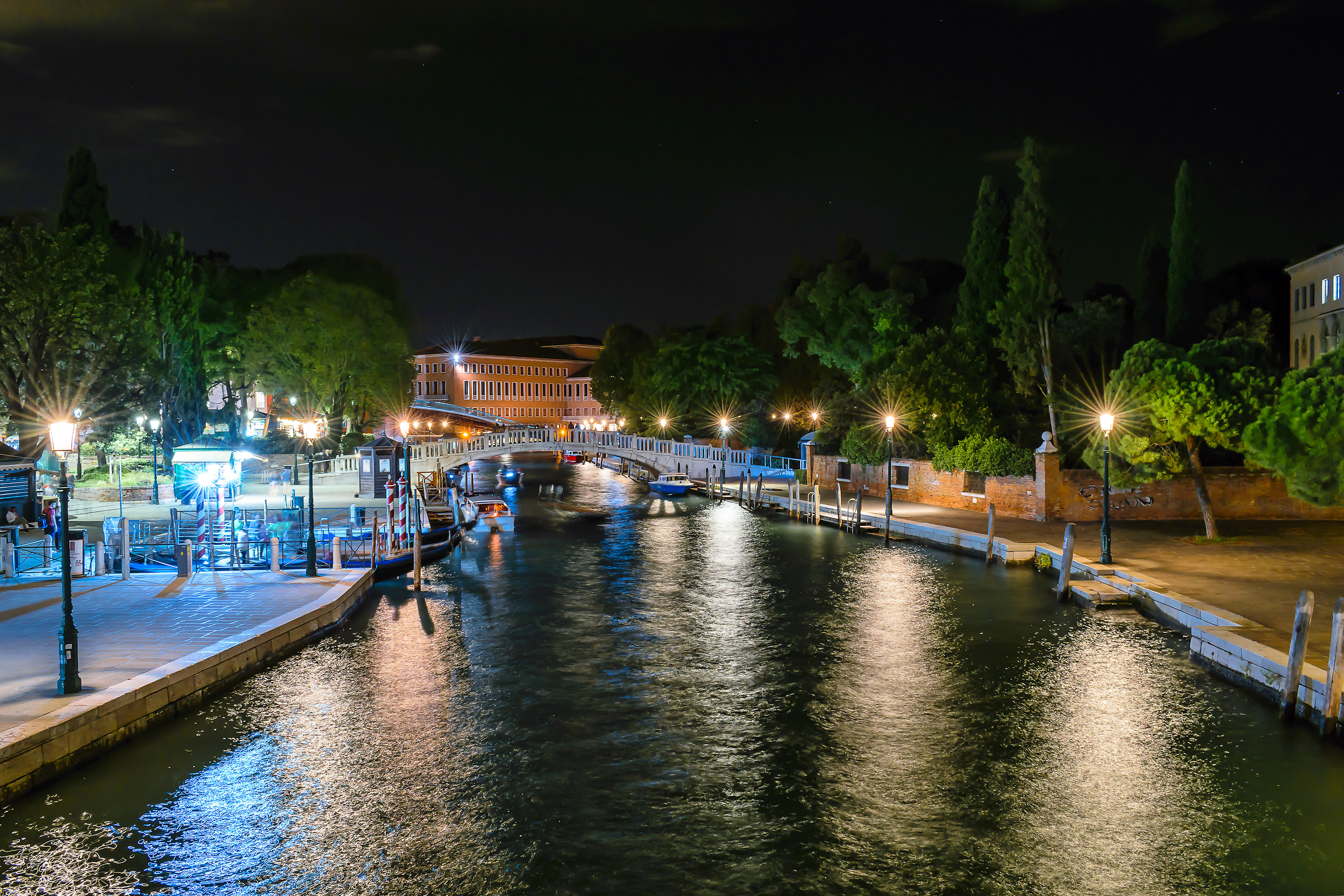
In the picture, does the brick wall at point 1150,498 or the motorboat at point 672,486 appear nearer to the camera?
the brick wall at point 1150,498

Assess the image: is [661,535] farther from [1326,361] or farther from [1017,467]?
[1326,361]

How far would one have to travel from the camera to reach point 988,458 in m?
31.5

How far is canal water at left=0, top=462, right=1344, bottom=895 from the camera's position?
8.57 metres

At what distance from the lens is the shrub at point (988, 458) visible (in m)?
30.6

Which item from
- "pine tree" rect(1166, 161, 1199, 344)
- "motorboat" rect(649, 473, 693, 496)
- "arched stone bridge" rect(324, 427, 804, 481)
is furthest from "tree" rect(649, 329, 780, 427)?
"pine tree" rect(1166, 161, 1199, 344)

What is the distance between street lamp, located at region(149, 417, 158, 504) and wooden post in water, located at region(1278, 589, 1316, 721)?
3685 centimetres

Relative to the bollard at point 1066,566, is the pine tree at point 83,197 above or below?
above

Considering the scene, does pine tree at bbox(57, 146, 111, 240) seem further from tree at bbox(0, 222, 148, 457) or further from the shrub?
the shrub

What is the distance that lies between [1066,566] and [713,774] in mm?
12836

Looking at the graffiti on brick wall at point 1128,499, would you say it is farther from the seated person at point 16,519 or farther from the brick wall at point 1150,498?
the seated person at point 16,519

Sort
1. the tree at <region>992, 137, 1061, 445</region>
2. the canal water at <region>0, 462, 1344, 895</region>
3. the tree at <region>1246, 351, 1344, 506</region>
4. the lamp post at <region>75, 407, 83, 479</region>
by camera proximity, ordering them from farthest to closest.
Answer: the lamp post at <region>75, 407, 83, 479</region> → the tree at <region>992, 137, 1061, 445</region> → the tree at <region>1246, 351, 1344, 506</region> → the canal water at <region>0, 462, 1344, 895</region>

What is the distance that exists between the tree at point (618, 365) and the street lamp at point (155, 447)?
4340 cm

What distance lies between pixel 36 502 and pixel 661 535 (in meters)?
20.4

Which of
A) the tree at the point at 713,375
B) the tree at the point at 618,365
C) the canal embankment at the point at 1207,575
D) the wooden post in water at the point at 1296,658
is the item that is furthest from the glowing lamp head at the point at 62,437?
the tree at the point at 618,365
